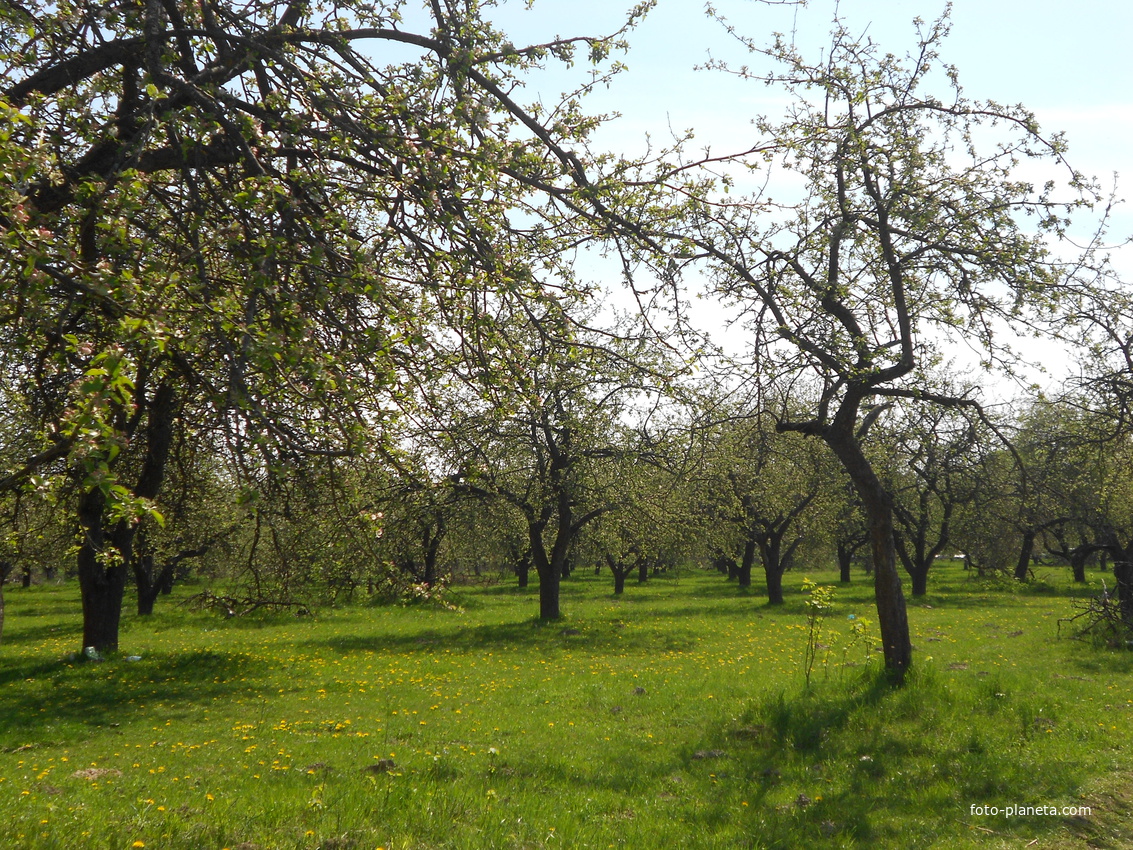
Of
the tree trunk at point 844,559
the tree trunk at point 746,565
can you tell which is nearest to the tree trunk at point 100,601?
the tree trunk at point 746,565

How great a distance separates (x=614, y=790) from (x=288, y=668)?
36.4ft

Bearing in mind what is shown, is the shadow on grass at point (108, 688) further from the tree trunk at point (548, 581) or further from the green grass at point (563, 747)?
the tree trunk at point (548, 581)

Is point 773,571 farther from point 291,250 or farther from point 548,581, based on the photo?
point 291,250

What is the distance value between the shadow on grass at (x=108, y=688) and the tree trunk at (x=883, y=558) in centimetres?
1173

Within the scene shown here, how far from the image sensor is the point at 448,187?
16.3ft

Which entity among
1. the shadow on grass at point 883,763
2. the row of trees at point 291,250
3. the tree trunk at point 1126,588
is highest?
the row of trees at point 291,250

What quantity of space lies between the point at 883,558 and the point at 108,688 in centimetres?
1444

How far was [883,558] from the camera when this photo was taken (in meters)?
12.0

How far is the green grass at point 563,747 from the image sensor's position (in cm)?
657

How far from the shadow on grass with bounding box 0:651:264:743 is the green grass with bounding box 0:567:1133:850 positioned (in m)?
0.08

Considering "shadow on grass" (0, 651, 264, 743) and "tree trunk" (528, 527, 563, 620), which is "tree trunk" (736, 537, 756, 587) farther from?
"shadow on grass" (0, 651, 264, 743)

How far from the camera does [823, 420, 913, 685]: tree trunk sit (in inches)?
458

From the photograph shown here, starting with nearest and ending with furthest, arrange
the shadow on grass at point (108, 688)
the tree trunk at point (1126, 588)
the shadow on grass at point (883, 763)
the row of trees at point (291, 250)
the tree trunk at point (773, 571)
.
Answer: the row of trees at point (291, 250) → the shadow on grass at point (883, 763) → the shadow on grass at point (108, 688) → the tree trunk at point (1126, 588) → the tree trunk at point (773, 571)

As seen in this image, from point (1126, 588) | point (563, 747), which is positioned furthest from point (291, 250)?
point (1126, 588)
